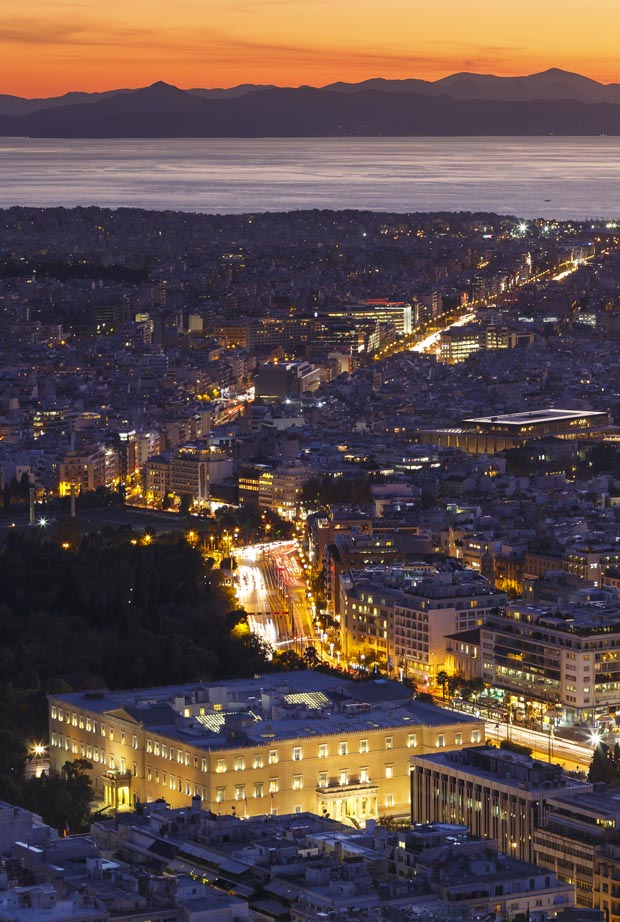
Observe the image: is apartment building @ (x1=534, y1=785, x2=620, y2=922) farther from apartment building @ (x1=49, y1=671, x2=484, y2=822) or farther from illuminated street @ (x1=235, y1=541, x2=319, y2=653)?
illuminated street @ (x1=235, y1=541, x2=319, y2=653)

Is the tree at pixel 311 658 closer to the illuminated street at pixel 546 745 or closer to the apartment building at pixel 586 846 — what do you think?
the illuminated street at pixel 546 745

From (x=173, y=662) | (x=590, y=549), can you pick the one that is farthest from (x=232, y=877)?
(x=590, y=549)

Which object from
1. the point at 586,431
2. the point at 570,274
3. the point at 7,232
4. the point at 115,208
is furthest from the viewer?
the point at 115,208

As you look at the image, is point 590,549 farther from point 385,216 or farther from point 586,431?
point 385,216

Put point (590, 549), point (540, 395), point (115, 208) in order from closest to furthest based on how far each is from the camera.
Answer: point (590, 549) → point (540, 395) → point (115, 208)

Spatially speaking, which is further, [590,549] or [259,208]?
[259,208]

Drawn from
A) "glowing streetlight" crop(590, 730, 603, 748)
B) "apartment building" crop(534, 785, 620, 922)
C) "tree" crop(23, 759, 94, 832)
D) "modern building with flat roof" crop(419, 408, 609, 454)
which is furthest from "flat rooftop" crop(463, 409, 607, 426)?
"apartment building" crop(534, 785, 620, 922)

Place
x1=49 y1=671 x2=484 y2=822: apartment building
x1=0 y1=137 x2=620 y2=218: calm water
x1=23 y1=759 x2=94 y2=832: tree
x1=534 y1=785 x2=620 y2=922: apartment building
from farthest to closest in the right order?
1. x1=0 y1=137 x2=620 y2=218: calm water
2. x1=49 y1=671 x2=484 y2=822: apartment building
3. x1=23 y1=759 x2=94 y2=832: tree
4. x1=534 y1=785 x2=620 y2=922: apartment building
